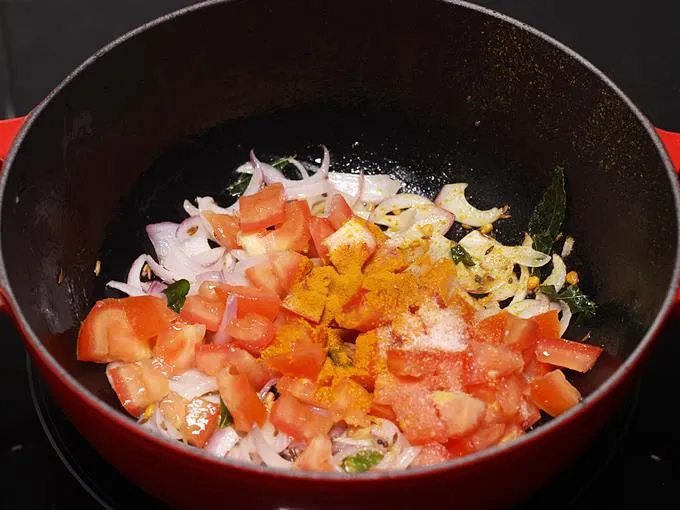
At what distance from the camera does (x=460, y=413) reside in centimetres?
123

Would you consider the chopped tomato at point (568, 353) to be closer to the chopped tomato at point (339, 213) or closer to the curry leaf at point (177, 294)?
the chopped tomato at point (339, 213)

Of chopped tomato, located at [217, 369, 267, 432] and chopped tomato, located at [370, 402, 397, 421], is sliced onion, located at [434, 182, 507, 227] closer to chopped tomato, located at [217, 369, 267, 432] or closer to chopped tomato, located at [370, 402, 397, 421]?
chopped tomato, located at [370, 402, 397, 421]

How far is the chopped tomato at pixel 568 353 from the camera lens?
53.4 inches

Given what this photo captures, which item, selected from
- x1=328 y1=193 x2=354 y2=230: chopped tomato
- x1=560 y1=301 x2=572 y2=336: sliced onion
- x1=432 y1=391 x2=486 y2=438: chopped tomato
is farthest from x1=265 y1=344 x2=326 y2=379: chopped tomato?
x1=560 y1=301 x2=572 y2=336: sliced onion

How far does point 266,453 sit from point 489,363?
1.24 feet

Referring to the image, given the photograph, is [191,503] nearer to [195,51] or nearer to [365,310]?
[365,310]

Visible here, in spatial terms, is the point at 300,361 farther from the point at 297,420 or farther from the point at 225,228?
the point at 225,228

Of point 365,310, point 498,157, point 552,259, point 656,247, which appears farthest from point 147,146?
point 656,247

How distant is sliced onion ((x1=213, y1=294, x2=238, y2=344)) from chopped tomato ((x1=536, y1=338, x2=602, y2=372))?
0.52m

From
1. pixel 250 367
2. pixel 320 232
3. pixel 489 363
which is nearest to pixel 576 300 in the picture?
pixel 489 363

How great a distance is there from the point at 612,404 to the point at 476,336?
1.10ft

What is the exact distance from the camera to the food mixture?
4.22ft

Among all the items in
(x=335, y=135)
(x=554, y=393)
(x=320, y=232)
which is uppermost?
(x=335, y=135)

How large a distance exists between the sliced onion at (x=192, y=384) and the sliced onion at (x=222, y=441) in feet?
0.27
